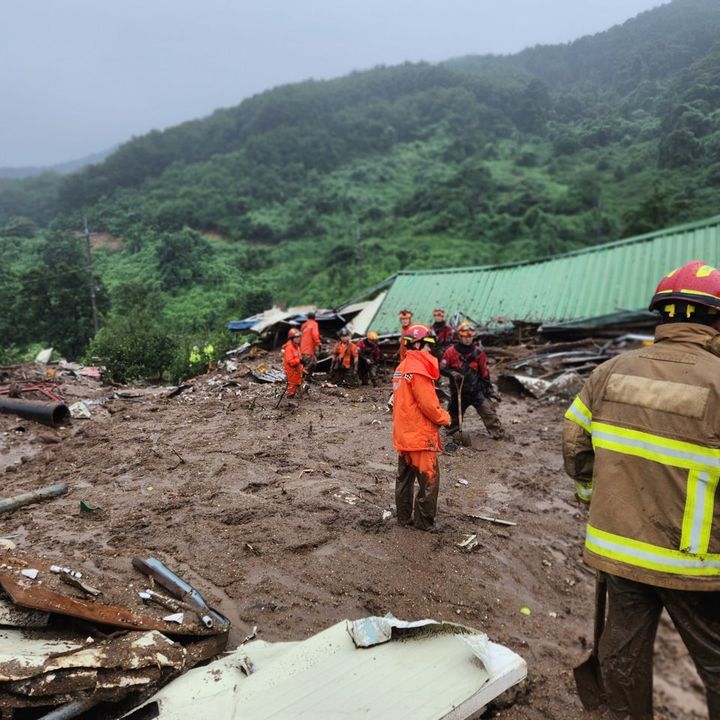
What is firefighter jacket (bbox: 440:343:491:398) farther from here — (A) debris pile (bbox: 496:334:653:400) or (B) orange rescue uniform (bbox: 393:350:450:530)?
(A) debris pile (bbox: 496:334:653:400)

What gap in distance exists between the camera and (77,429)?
327 inches

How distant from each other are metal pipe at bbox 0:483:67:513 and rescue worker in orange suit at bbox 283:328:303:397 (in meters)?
4.14

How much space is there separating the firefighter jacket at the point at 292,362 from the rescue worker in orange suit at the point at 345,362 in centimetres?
121

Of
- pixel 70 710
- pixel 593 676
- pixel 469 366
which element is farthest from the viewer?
pixel 469 366

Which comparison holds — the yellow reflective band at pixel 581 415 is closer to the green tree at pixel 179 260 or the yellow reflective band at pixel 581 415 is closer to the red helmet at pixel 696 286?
the red helmet at pixel 696 286

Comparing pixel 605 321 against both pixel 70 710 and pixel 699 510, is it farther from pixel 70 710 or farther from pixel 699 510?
pixel 70 710

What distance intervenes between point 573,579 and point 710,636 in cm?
234

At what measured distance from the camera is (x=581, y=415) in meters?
2.16

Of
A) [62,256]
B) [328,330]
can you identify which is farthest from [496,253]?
[62,256]

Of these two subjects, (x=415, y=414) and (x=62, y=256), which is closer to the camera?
(x=415, y=414)

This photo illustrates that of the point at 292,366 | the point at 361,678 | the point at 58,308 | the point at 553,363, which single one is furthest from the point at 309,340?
the point at 58,308

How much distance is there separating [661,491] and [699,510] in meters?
0.12

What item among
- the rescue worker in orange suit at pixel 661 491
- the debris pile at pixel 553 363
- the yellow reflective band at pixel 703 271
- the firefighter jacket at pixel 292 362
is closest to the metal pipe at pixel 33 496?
the firefighter jacket at pixel 292 362

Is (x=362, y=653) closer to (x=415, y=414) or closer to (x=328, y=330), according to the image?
(x=415, y=414)
